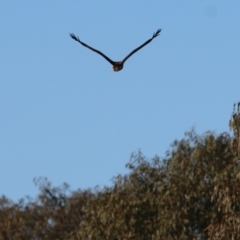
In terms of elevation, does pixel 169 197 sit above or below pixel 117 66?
above

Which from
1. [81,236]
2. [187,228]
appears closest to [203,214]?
[187,228]

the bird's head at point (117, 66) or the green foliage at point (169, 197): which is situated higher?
the green foliage at point (169, 197)

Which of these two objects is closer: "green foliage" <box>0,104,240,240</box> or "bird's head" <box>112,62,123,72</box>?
"bird's head" <box>112,62,123,72</box>

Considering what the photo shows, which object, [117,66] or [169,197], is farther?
[169,197]

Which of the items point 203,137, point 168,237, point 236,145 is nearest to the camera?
point 236,145

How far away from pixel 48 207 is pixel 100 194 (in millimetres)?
24483

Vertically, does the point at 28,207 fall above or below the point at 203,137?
above

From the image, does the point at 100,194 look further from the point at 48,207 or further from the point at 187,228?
the point at 48,207

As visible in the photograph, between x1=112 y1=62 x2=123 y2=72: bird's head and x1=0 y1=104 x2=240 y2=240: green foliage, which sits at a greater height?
x1=0 y1=104 x2=240 y2=240: green foliage

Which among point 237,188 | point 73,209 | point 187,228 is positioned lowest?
point 237,188

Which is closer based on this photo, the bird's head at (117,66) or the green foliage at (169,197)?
the bird's head at (117,66)

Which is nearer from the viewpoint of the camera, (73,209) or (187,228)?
(187,228)

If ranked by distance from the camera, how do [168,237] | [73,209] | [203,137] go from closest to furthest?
1. [168,237]
2. [203,137]
3. [73,209]

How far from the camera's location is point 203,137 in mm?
44969
